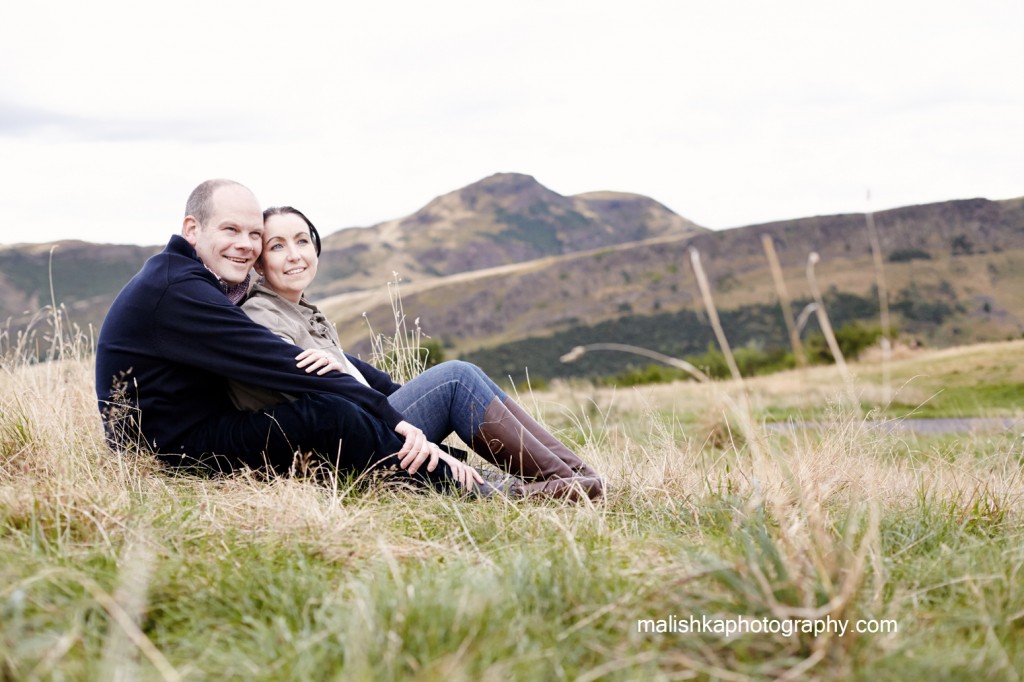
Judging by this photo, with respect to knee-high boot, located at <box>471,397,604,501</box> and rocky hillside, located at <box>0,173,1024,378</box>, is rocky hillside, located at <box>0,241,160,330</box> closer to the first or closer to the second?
rocky hillside, located at <box>0,173,1024,378</box>

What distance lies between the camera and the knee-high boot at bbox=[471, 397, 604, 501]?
3303 millimetres

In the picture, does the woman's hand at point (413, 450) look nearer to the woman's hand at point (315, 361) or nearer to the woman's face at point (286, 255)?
the woman's hand at point (315, 361)

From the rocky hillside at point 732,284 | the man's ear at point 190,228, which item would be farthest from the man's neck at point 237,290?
the rocky hillside at point 732,284

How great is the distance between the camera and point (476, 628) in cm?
159

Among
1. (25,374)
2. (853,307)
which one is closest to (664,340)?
(853,307)

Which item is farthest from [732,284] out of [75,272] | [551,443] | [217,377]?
[75,272]

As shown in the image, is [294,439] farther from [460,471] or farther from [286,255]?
[286,255]

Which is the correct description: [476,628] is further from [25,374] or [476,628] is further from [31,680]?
[25,374]

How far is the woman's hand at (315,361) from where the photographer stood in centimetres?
297

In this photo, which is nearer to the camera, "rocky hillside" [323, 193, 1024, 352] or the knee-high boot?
the knee-high boot

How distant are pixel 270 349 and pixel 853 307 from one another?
236ft

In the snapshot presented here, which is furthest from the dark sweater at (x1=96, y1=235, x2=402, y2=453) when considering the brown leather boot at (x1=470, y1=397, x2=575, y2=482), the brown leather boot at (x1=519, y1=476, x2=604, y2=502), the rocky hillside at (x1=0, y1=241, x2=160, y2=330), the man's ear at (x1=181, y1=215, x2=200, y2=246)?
the rocky hillside at (x1=0, y1=241, x2=160, y2=330)

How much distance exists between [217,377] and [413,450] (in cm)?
84

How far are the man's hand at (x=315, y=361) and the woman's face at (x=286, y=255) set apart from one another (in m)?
0.41
